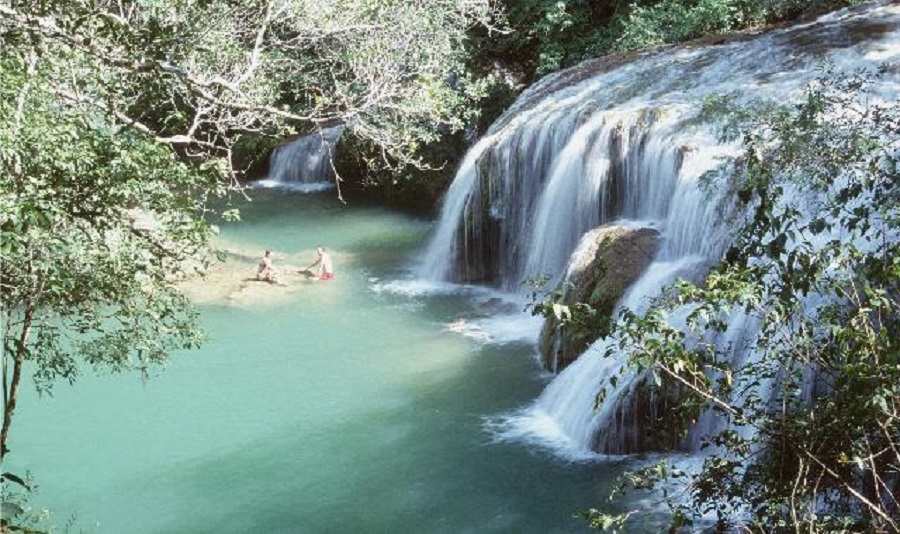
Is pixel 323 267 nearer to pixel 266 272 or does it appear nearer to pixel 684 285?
pixel 266 272

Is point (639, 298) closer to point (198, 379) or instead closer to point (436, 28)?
point (198, 379)

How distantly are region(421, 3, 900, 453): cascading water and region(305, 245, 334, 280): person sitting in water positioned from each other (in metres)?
1.75

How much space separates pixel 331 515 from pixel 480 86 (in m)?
13.8

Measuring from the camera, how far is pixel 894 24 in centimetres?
1552

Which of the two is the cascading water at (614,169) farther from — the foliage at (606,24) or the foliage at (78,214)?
the foliage at (78,214)

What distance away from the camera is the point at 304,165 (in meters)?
26.0

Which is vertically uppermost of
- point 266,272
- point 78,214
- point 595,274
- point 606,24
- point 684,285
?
point 606,24

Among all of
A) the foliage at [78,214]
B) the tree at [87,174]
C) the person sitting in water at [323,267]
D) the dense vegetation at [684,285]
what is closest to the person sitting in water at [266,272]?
the person sitting in water at [323,267]

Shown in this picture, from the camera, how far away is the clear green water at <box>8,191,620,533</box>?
1014 cm

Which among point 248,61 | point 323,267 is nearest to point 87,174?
point 248,61

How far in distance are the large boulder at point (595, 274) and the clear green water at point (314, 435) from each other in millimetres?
449

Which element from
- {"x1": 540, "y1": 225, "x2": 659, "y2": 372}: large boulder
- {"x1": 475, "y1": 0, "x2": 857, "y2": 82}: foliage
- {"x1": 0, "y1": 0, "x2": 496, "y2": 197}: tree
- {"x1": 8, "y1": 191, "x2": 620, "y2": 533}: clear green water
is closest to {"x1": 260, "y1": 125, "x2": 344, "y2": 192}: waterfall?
{"x1": 0, "y1": 0, "x2": 496, "y2": 197}: tree

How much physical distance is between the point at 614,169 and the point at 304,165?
1255 centimetres

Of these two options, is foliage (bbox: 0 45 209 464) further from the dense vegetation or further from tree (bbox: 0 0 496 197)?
tree (bbox: 0 0 496 197)
